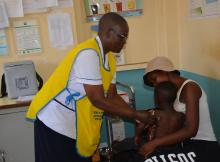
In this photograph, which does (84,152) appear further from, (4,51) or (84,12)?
(84,12)

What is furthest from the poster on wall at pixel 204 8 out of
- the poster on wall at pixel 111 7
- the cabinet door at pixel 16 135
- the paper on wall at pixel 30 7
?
the cabinet door at pixel 16 135

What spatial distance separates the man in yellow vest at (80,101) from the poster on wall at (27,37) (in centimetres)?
106

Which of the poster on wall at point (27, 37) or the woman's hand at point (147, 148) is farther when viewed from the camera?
the poster on wall at point (27, 37)

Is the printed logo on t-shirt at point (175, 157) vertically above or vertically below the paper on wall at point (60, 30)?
below

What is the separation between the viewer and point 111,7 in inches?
115

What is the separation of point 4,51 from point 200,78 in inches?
64.0

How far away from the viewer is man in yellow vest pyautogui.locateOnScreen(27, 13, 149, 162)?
1471 millimetres

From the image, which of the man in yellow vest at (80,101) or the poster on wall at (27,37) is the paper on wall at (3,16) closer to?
the poster on wall at (27,37)

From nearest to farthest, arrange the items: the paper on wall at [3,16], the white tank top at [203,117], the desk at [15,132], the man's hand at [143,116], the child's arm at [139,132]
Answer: the man's hand at [143,116], the white tank top at [203,117], the child's arm at [139,132], the desk at [15,132], the paper on wall at [3,16]

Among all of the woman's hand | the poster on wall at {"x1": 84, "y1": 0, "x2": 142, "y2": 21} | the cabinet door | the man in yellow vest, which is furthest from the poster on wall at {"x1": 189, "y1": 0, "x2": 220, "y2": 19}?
the cabinet door

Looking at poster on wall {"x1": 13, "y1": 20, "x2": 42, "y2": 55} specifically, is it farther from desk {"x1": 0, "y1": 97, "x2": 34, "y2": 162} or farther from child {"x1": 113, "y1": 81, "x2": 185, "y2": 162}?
child {"x1": 113, "y1": 81, "x2": 185, "y2": 162}

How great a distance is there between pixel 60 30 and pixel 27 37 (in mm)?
279

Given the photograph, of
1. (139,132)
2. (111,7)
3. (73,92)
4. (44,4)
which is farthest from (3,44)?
(139,132)

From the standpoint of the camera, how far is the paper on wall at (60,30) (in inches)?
104
